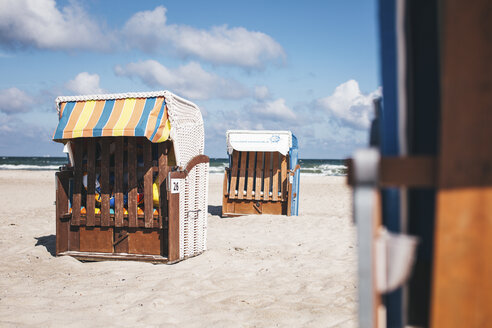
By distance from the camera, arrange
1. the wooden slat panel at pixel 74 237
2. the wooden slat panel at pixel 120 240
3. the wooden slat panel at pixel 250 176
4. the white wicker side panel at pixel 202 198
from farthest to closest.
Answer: the wooden slat panel at pixel 250 176 → the white wicker side panel at pixel 202 198 → the wooden slat panel at pixel 74 237 → the wooden slat panel at pixel 120 240

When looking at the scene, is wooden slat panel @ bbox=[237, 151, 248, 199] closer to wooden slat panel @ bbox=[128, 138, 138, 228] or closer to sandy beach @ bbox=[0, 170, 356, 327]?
sandy beach @ bbox=[0, 170, 356, 327]

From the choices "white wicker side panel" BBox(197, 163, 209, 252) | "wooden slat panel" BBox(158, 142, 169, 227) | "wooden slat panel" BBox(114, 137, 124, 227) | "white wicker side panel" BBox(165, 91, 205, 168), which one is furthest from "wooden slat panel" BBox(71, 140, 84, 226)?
"white wicker side panel" BBox(197, 163, 209, 252)

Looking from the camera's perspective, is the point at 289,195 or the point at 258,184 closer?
the point at 289,195

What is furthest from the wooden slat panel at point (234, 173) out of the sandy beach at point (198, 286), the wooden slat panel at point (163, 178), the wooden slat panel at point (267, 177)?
the wooden slat panel at point (163, 178)

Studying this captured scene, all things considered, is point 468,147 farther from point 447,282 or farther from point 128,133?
point 128,133

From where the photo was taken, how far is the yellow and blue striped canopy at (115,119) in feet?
16.5

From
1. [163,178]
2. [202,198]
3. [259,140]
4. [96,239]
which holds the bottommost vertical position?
[96,239]

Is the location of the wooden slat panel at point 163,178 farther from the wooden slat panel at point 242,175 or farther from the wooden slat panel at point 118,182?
the wooden slat panel at point 242,175

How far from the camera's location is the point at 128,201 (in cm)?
547

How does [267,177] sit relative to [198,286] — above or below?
above

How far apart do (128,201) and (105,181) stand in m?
0.46

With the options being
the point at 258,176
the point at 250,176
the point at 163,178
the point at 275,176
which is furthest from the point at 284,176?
the point at 163,178

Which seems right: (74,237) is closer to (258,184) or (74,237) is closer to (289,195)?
(258,184)

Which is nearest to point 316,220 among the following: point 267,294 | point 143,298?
point 267,294
